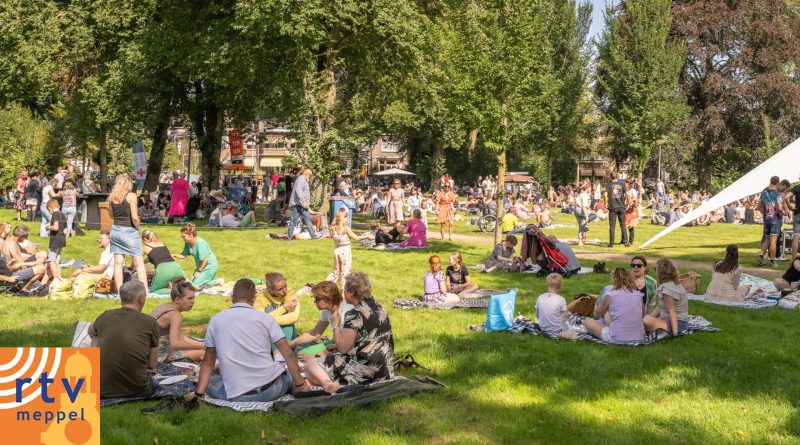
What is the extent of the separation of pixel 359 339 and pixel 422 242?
13.7 m

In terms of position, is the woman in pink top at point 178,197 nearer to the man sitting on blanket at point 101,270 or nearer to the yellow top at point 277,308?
the man sitting on blanket at point 101,270

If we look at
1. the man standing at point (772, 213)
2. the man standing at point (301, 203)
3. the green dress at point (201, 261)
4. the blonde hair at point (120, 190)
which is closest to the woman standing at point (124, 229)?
the blonde hair at point (120, 190)

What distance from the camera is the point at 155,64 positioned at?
29.3 metres

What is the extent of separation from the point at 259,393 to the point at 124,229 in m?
6.30

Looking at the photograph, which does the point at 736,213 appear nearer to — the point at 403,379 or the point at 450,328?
the point at 450,328

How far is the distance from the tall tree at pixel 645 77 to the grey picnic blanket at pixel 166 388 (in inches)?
1545

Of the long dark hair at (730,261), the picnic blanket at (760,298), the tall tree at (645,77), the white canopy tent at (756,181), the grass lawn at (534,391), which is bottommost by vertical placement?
the grass lawn at (534,391)

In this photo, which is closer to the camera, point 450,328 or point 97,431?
point 97,431

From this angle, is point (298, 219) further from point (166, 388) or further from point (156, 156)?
point (156, 156)

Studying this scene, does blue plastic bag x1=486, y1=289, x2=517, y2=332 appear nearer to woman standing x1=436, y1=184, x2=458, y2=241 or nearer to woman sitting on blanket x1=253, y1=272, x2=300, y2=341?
woman sitting on blanket x1=253, y1=272, x2=300, y2=341

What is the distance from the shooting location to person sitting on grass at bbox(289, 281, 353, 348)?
27.6ft

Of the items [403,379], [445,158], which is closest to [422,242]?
[403,379]

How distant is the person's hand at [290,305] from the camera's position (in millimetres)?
9094

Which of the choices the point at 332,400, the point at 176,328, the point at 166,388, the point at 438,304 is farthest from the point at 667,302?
the point at 166,388
